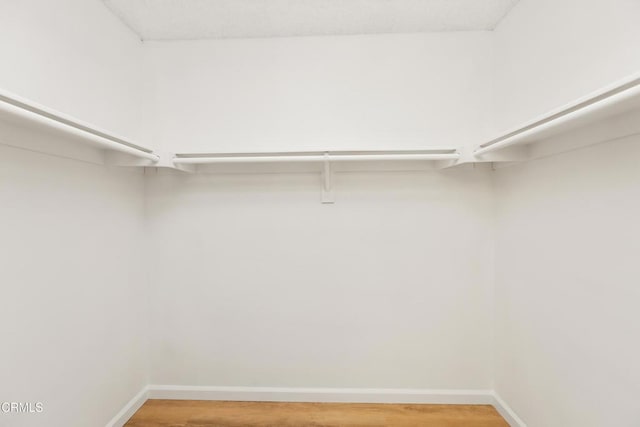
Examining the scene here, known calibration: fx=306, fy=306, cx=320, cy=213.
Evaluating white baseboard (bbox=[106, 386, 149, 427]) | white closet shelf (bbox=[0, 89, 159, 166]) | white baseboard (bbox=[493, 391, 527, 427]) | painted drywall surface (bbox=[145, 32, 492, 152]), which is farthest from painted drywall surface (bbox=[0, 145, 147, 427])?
white baseboard (bbox=[493, 391, 527, 427])

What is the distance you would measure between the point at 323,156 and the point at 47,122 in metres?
1.22

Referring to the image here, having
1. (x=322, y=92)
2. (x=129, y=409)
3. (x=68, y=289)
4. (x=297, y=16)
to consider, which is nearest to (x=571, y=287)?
(x=322, y=92)

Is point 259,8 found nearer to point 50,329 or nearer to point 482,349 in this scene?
point 50,329

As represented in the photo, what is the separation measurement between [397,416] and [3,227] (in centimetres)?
218

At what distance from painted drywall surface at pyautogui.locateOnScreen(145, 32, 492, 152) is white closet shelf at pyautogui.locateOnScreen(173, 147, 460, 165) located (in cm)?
14

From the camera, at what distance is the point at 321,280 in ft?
6.67

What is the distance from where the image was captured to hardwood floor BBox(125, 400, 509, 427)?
1.81 metres

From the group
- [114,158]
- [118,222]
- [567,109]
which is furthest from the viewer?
[118,222]

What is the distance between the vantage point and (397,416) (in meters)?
1.87

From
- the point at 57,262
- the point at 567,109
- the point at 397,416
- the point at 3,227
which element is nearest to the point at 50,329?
the point at 57,262

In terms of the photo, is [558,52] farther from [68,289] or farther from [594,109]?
[68,289]

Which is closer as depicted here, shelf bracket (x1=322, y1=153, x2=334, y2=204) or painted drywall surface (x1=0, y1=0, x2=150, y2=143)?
painted drywall surface (x1=0, y1=0, x2=150, y2=143)

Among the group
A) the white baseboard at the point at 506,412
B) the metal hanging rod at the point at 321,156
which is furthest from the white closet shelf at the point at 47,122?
the white baseboard at the point at 506,412

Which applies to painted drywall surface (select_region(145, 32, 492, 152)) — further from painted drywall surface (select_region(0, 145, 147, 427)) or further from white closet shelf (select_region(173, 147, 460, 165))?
painted drywall surface (select_region(0, 145, 147, 427))
